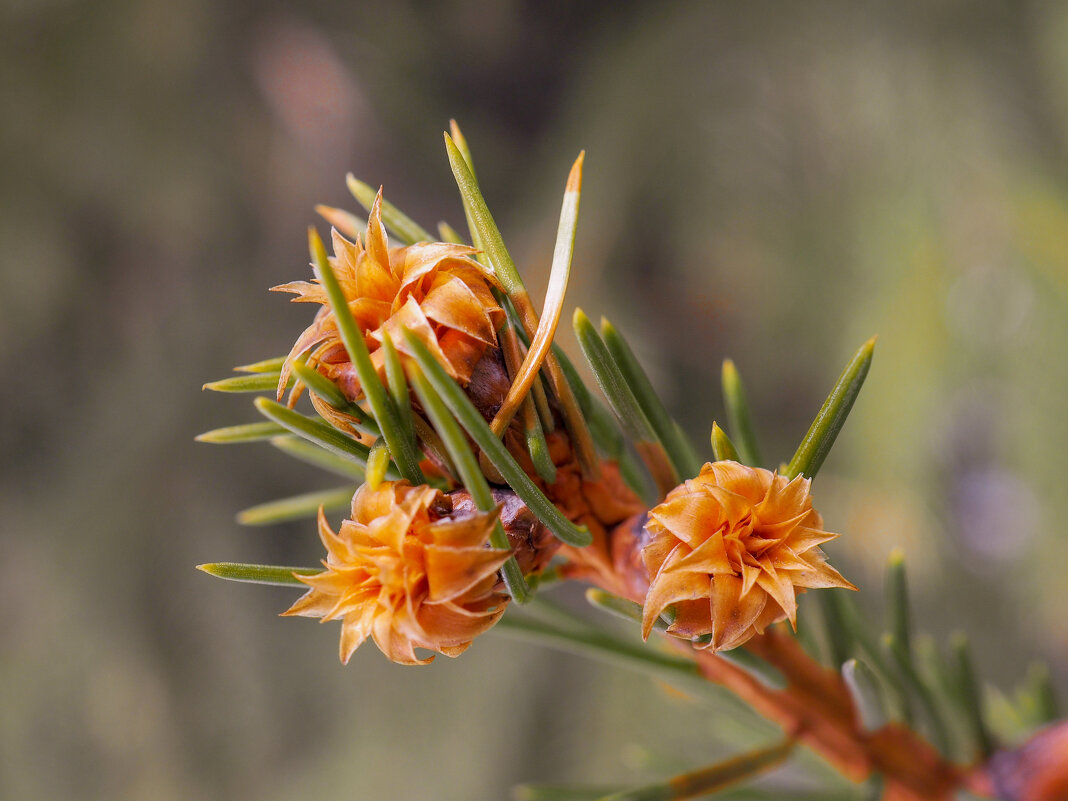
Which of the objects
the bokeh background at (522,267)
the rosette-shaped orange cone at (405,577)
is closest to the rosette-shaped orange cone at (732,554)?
the rosette-shaped orange cone at (405,577)

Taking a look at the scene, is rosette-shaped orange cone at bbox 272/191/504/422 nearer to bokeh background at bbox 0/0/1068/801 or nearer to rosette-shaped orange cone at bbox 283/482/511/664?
rosette-shaped orange cone at bbox 283/482/511/664

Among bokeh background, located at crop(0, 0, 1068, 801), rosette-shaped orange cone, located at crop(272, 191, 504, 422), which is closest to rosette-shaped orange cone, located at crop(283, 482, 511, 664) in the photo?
rosette-shaped orange cone, located at crop(272, 191, 504, 422)

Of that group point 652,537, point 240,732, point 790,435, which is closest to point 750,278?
point 790,435

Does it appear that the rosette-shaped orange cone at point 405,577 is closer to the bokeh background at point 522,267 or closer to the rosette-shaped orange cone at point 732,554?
the rosette-shaped orange cone at point 732,554

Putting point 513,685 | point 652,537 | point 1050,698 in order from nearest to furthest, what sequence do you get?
1. point 652,537
2. point 1050,698
3. point 513,685

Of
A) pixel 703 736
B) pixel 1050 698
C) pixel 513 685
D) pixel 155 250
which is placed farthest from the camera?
pixel 155 250

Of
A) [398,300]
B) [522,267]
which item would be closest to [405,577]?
[398,300]

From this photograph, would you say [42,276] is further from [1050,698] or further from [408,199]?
[1050,698]

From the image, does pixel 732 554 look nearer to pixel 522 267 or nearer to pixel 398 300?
pixel 398 300
